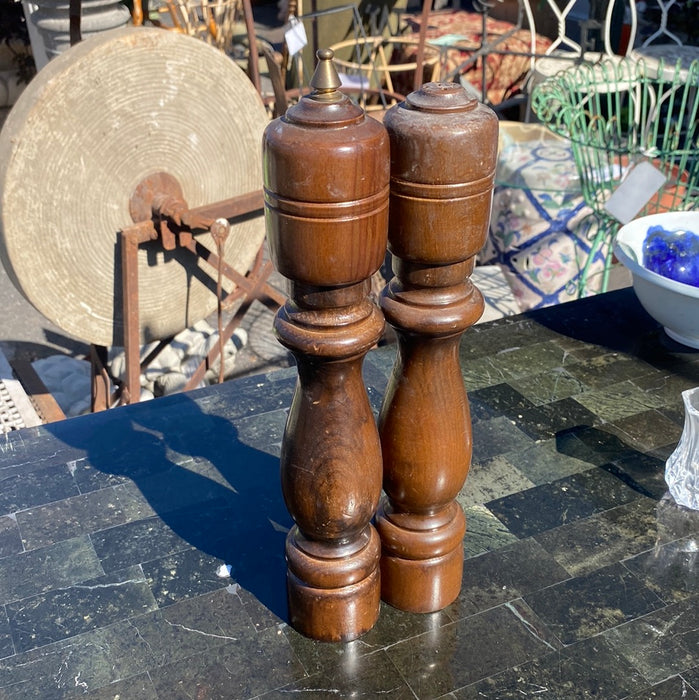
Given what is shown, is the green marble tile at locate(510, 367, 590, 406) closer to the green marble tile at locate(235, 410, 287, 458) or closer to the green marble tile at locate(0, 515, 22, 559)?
the green marble tile at locate(235, 410, 287, 458)

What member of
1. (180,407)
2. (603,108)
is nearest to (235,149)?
(180,407)

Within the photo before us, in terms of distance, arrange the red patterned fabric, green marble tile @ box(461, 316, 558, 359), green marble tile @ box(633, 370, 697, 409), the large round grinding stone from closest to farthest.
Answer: green marble tile @ box(633, 370, 697, 409) < green marble tile @ box(461, 316, 558, 359) < the large round grinding stone < the red patterned fabric

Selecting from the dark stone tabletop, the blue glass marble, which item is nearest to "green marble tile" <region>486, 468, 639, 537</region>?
the dark stone tabletop

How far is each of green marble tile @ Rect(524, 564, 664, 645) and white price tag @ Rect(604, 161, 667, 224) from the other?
0.72 m

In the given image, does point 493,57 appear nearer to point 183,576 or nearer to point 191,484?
point 191,484

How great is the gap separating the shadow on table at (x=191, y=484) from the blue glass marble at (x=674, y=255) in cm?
62

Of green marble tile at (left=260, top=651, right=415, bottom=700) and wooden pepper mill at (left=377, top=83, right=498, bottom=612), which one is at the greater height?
wooden pepper mill at (left=377, top=83, right=498, bottom=612)

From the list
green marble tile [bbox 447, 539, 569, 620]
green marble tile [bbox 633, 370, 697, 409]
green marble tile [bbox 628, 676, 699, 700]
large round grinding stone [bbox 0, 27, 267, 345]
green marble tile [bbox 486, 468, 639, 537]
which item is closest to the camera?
green marble tile [bbox 628, 676, 699, 700]

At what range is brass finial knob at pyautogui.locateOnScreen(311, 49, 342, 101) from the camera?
0.62 metres

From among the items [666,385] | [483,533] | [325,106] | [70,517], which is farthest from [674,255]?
[70,517]

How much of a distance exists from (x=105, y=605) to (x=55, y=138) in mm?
1278

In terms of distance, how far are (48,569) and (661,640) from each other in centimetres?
61

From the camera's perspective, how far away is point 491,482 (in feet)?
3.32

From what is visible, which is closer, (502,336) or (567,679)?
(567,679)
